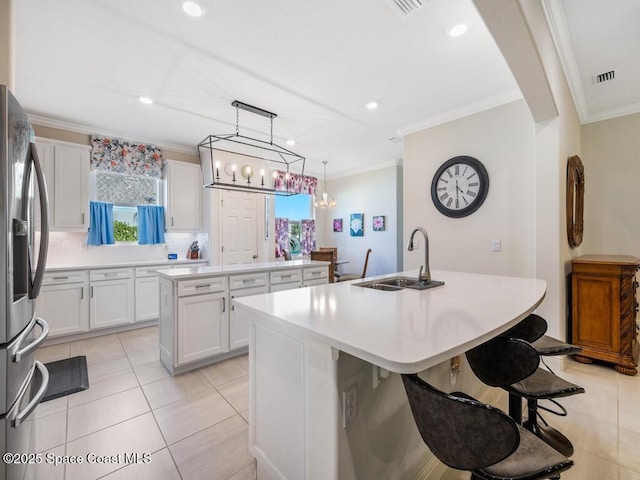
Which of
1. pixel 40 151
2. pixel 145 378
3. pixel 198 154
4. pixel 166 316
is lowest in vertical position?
pixel 145 378

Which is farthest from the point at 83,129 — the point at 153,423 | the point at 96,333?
the point at 153,423

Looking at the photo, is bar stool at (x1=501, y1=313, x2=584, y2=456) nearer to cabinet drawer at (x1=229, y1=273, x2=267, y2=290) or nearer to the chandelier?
cabinet drawer at (x1=229, y1=273, x2=267, y2=290)

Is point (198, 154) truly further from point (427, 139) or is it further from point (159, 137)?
point (427, 139)

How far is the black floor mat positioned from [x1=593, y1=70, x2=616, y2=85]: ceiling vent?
19.0 feet

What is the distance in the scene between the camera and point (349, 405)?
3.50ft

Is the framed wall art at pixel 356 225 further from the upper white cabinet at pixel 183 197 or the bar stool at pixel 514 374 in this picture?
the bar stool at pixel 514 374

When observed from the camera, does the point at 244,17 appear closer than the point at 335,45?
Yes

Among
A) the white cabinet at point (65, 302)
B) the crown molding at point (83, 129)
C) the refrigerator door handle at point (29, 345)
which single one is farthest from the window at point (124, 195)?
the refrigerator door handle at point (29, 345)

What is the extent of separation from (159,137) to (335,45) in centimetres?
341

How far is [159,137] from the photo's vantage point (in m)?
4.43

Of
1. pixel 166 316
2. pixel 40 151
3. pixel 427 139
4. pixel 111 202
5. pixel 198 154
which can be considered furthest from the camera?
pixel 198 154

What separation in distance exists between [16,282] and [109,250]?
377 centimetres

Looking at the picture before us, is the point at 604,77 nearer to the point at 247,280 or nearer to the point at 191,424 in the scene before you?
the point at 247,280

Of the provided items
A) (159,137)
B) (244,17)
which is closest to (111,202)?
(159,137)
